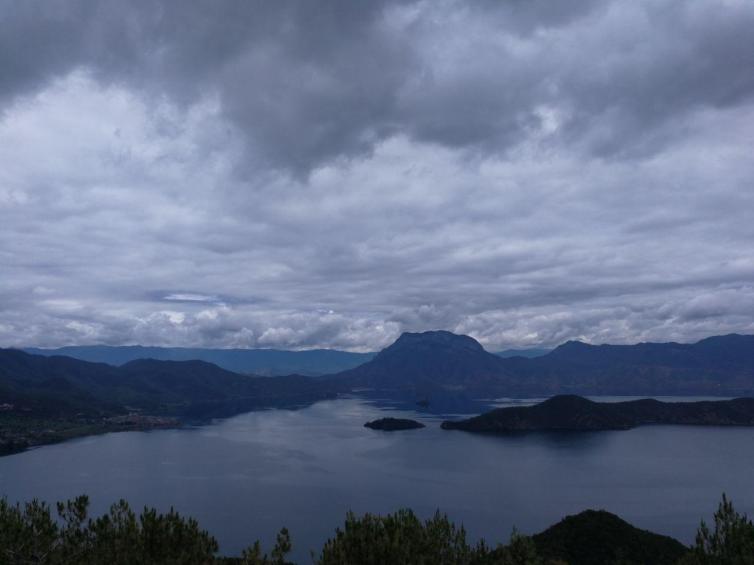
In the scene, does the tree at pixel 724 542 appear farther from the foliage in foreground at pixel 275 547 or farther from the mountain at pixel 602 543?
the mountain at pixel 602 543

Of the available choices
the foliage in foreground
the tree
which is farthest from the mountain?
the foliage in foreground

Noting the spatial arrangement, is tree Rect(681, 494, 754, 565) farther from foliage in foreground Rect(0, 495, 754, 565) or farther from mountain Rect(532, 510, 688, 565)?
mountain Rect(532, 510, 688, 565)

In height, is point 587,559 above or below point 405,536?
below

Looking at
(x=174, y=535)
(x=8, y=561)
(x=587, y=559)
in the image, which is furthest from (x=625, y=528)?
(x=8, y=561)

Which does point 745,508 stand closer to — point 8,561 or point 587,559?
point 587,559

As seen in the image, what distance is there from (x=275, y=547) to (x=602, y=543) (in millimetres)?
116678

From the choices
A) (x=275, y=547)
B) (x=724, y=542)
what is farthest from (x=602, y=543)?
(x=275, y=547)

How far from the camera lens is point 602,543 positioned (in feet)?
396

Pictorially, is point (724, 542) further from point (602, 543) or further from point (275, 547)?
point (602, 543)

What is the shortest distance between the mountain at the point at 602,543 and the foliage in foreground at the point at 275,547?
8207 cm

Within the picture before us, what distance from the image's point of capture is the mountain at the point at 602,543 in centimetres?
11562

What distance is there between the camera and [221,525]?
165375 mm

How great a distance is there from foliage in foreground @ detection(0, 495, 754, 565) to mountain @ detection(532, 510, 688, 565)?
82.1 m

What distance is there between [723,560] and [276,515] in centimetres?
16290
